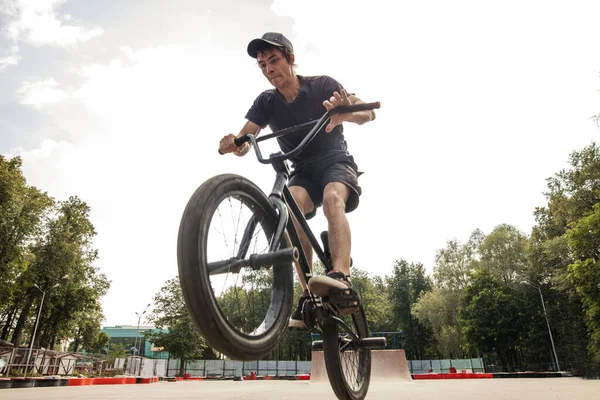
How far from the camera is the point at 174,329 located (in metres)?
40.6

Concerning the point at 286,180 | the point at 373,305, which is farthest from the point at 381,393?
the point at 373,305

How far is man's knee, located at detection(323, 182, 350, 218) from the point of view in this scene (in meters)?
2.80

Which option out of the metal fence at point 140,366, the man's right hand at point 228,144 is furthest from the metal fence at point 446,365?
the man's right hand at point 228,144

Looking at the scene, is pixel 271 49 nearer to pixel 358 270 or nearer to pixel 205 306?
pixel 205 306

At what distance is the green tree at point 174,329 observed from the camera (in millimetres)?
40000

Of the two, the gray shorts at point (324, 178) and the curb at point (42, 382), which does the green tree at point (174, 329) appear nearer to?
the curb at point (42, 382)

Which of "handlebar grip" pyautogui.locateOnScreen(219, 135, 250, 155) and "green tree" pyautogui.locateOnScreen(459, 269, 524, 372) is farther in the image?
"green tree" pyautogui.locateOnScreen(459, 269, 524, 372)

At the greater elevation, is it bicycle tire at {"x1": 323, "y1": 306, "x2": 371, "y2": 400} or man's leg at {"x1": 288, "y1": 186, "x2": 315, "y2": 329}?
man's leg at {"x1": 288, "y1": 186, "x2": 315, "y2": 329}

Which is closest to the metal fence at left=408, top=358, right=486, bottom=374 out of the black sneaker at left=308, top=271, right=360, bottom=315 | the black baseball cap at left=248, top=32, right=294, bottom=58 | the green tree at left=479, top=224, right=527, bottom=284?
the green tree at left=479, top=224, right=527, bottom=284

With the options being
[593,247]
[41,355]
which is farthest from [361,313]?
[41,355]

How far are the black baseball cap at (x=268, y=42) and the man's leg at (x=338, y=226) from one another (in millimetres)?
1107

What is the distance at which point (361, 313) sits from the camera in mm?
3582

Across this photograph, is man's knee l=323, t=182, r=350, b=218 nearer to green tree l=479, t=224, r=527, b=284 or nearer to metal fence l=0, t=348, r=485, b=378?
metal fence l=0, t=348, r=485, b=378

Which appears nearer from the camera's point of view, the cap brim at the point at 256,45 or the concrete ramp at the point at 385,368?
the cap brim at the point at 256,45
